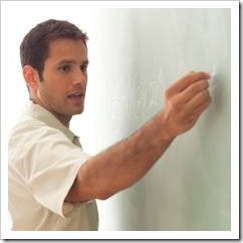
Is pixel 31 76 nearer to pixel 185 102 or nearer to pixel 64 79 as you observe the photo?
pixel 64 79

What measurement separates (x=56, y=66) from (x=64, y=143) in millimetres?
258

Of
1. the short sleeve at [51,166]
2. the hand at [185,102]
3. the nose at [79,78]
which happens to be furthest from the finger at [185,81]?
the nose at [79,78]

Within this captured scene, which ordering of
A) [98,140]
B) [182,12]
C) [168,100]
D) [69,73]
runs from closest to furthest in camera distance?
[168,100]
[182,12]
[69,73]
[98,140]

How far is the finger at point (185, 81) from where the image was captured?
746mm

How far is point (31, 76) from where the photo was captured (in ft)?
3.67

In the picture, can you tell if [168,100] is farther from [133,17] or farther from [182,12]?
[133,17]

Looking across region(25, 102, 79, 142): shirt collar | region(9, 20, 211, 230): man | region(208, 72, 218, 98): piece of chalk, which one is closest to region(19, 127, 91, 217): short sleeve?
region(9, 20, 211, 230): man

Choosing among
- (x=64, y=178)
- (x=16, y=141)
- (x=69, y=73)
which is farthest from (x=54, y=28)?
(x=64, y=178)

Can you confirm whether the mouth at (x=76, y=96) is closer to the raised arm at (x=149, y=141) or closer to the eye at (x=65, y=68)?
the eye at (x=65, y=68)

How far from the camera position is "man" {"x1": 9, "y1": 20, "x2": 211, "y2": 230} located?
76cm

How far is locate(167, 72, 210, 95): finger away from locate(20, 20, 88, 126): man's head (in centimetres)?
37

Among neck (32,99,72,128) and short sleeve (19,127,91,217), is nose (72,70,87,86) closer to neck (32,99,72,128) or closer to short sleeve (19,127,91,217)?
neck (32,99,72,128)

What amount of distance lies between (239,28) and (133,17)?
0.41 metres

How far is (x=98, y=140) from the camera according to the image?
147 centimetres
